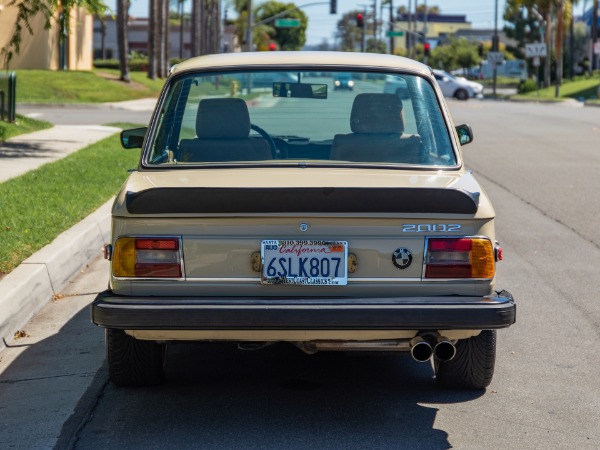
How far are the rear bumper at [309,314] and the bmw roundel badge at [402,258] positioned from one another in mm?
165

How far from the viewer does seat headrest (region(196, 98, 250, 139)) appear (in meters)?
6.20

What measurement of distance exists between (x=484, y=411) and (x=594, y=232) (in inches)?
247


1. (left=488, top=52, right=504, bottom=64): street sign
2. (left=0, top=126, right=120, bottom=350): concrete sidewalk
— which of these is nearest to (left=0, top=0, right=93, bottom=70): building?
(left=488, top=52, right=504, bottom=64): street sign

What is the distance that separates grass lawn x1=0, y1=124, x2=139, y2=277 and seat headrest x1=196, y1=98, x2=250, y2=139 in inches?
92.0

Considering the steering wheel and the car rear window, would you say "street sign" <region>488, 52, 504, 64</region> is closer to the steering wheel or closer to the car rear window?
the car rear window

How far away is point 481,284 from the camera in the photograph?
5.07 metres

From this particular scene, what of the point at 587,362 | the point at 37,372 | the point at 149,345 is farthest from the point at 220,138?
the point at 587,362

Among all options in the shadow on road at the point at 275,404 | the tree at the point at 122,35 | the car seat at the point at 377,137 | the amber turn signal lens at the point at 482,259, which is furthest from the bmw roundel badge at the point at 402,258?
the tree at the point at 122,35

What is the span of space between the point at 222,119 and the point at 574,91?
184 feet

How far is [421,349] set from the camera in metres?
4.96

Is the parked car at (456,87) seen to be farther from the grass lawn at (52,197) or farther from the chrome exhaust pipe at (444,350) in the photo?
the chrome exhaust pipe at (444,350)

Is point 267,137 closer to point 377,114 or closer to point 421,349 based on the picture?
point 377,114

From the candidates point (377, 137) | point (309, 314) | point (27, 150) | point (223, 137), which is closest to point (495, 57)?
point (27, 150)

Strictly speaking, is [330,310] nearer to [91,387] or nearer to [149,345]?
[149,345]
